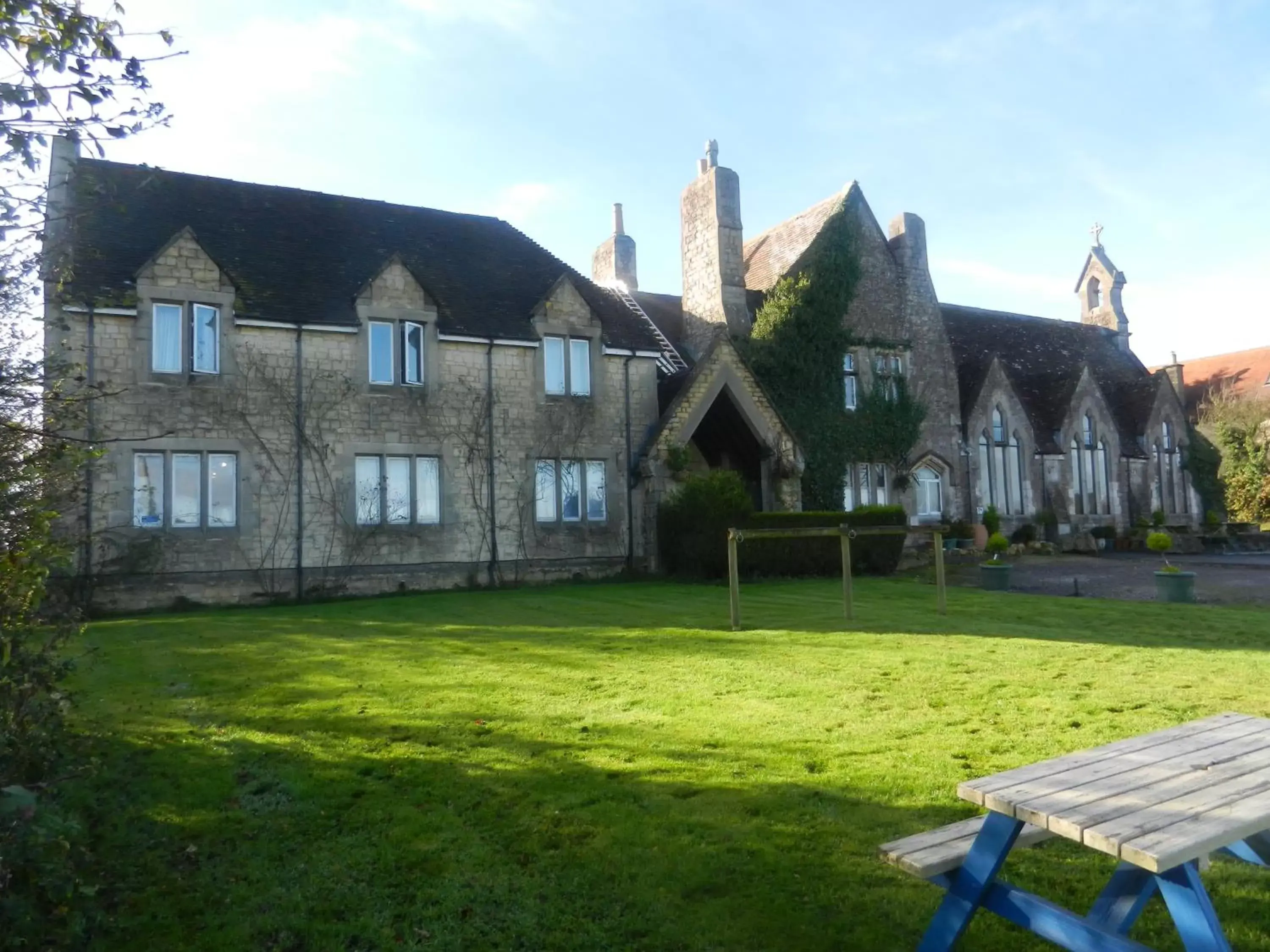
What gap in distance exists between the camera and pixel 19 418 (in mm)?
5715

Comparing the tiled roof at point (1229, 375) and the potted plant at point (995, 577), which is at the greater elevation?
the tiled roof at point (1229, 375)

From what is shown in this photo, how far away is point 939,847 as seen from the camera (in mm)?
3822

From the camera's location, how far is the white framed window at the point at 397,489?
67.7ft

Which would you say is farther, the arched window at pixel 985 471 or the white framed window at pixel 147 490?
the arched window at pixel 985 471

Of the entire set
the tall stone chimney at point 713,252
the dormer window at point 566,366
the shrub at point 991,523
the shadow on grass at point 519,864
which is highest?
the tall stone chimney at point 713,252

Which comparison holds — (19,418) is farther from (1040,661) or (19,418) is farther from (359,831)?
(1040,661)

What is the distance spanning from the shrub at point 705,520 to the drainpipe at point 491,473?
13.8 ft

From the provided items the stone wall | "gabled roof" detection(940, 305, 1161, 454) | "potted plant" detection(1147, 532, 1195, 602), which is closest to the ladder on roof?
the stone wall

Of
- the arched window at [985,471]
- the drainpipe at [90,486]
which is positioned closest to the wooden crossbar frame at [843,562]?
the drainpipe at [90,486]

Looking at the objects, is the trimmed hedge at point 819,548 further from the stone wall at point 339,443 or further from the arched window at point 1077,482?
the arched window at point 1077,482

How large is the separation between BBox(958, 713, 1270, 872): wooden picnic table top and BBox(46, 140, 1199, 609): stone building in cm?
1542

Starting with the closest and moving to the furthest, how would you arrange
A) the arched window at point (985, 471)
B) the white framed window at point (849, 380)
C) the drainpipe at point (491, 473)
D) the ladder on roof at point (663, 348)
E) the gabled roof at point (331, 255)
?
1. the gabled roof at point (331, 255)
2. the drainpipe at point (491, 473)
3. the ladder on roof at point (663, 348)
4. the white framed window at point (849, 380)
5. the arched window at point (985, 471)

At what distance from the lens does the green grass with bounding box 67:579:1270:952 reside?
4230 millimetres

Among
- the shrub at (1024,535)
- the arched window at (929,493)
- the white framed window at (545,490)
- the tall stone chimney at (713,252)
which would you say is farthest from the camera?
the shrub at (1024,535)
